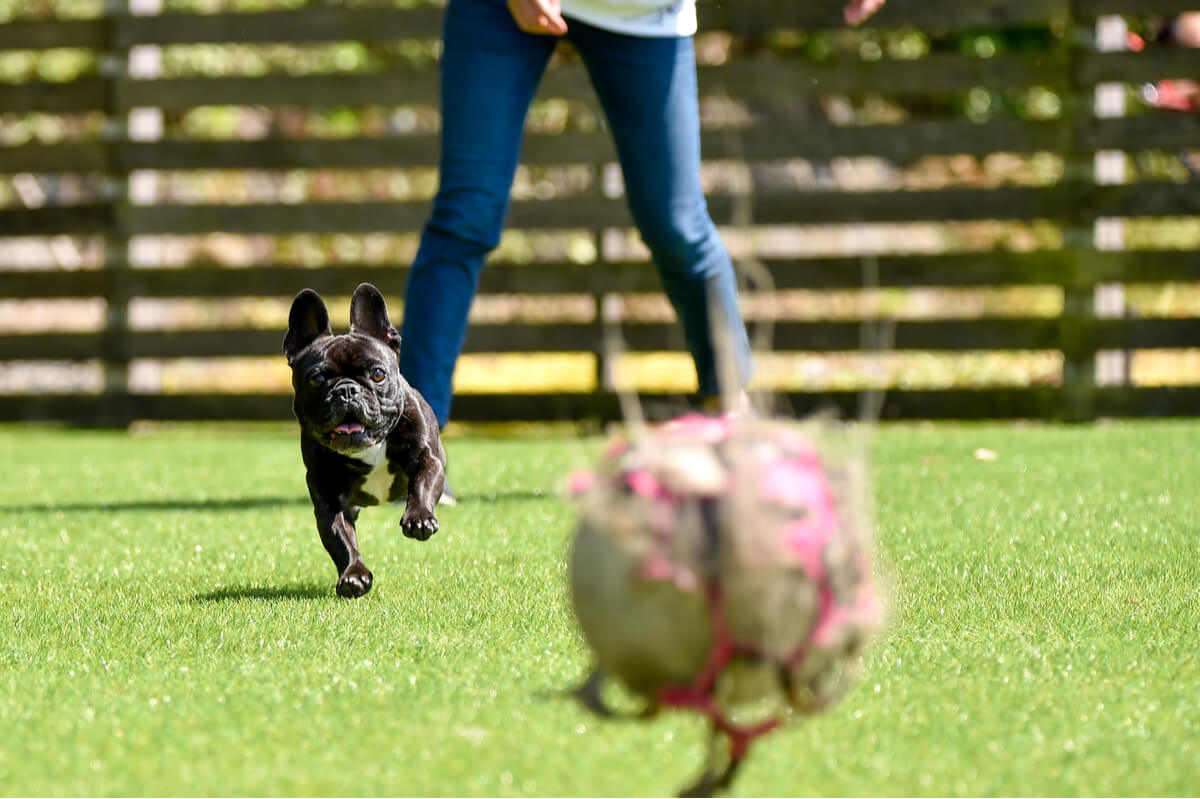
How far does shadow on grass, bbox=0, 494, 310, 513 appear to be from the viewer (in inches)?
154

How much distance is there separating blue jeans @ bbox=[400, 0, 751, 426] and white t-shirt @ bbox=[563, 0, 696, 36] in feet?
0.10

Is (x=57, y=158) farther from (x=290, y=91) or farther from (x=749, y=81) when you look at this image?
(x=749, y=81)

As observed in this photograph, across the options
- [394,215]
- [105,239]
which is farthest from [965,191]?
[105,239]

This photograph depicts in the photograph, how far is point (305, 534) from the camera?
11.3 ft

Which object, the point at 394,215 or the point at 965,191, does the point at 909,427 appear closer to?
the point at 965,191

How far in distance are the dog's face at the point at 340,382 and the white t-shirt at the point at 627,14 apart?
100 centimetres

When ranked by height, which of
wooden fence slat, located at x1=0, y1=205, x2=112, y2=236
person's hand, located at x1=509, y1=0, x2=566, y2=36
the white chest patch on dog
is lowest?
→ wooden fence slat, located at x1=0, y1=205, x2=112, y2=236

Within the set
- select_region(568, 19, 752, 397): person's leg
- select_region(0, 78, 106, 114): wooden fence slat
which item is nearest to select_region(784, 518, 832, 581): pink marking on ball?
select_region(568, 19, 752, 397): person's leg

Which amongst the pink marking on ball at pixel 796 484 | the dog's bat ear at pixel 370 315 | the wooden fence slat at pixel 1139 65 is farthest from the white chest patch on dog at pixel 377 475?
the wooden fence slat at pixel 1139 65

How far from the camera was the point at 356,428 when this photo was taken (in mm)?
2596

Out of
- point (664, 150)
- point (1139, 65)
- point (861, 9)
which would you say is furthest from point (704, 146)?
point (664, 150)

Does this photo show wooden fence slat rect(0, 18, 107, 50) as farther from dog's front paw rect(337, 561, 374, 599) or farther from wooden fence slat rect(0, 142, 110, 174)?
dog's front paw rect(337, 561, 374, 599)

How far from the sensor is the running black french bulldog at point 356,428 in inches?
103

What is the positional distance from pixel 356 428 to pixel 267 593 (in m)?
0.36
